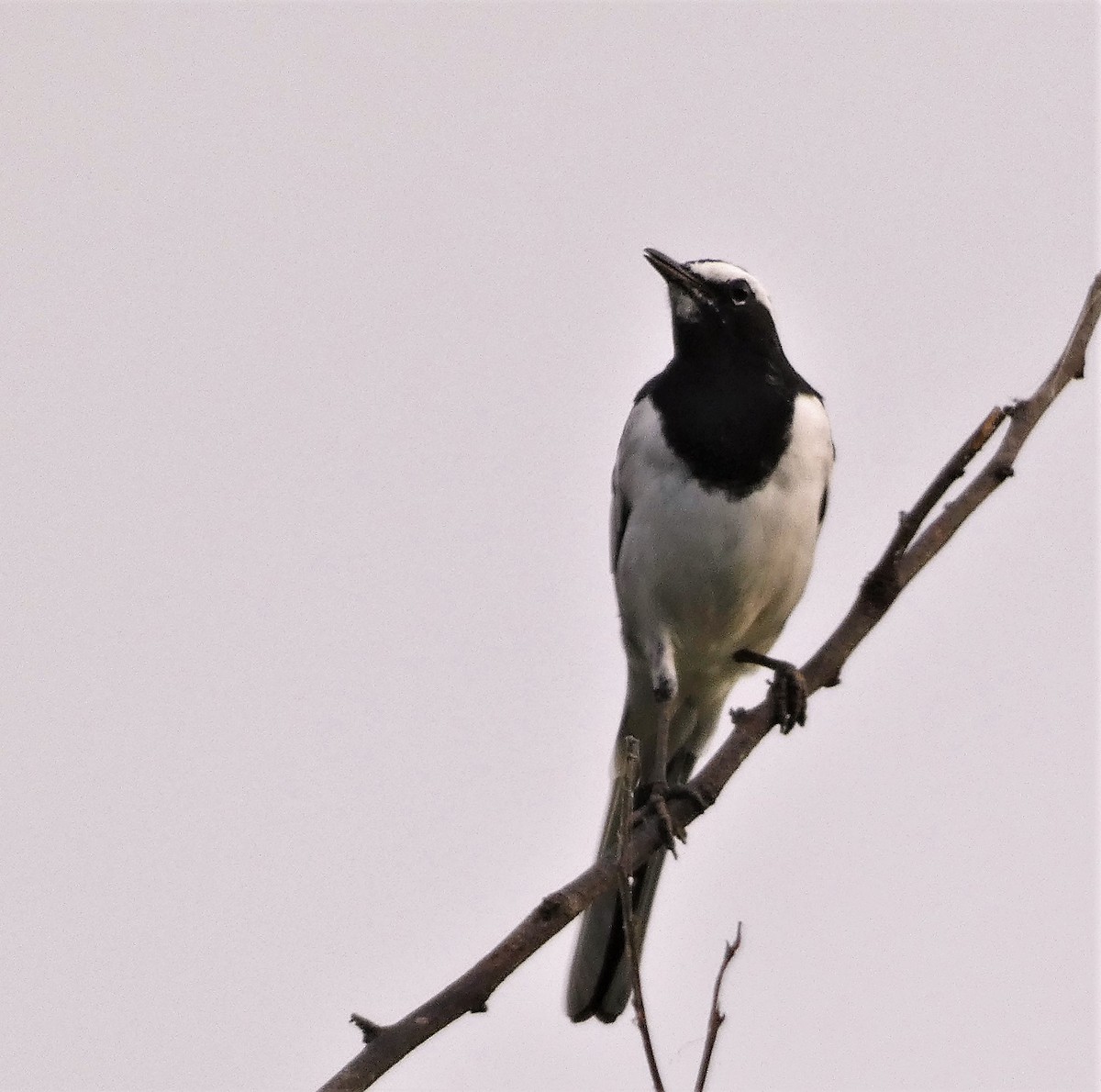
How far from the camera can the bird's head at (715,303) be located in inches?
293

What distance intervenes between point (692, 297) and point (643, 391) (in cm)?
47

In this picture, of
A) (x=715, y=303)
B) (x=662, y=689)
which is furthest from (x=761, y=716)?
(x=715, y=303)

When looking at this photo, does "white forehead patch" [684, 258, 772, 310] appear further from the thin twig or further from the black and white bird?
the thin twig

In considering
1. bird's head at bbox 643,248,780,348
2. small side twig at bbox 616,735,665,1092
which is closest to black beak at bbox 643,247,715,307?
bird's head at bbox 643,248,780,348

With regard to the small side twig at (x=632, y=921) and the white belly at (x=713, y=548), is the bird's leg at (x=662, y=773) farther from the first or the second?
the small side twig at (x=632, y=921)

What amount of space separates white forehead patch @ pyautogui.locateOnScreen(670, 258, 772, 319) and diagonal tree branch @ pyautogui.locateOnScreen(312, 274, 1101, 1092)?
2.54 meters

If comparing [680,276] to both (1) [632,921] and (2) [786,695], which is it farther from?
(1) [632,921]

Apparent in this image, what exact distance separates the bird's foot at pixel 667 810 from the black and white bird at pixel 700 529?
395mm

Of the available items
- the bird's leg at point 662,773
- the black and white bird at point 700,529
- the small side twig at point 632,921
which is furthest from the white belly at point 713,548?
the small side twig at point 632,921

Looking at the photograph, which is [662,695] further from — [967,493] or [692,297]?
[967,493]

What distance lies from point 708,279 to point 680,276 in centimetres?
13

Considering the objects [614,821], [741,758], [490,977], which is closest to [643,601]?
[614,821]

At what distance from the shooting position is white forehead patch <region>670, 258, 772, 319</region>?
754cm

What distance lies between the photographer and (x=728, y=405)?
275 inches
